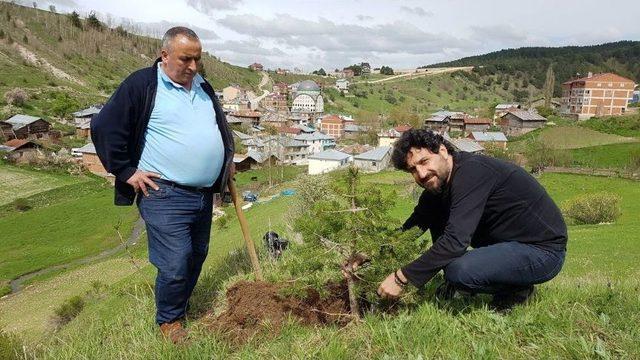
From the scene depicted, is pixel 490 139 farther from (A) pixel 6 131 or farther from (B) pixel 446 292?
(B) pixel 446 292

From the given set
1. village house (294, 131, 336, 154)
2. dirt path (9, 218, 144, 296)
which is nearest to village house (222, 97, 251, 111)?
village house (294, 131, 336, 154)

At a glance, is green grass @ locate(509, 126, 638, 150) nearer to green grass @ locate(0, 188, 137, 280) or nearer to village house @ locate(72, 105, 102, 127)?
green grass @ locate(0, 188, 137, 280)

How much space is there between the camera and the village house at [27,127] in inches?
1924

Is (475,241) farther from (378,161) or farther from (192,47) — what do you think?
(378,161)

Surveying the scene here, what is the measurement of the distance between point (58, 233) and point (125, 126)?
31101 mm

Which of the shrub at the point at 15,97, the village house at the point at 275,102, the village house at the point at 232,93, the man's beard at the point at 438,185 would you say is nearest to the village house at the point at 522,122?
the village house at the point at 275,102

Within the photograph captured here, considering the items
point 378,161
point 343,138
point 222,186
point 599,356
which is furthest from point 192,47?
point 343,138

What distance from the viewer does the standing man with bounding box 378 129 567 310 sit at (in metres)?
2.83

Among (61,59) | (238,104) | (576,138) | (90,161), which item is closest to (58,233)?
(90,161)

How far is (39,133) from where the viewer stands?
167ft

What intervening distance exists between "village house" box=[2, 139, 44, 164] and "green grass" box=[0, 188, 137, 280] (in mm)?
12115

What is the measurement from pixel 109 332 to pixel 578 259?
1198 centimetres

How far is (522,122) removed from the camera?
232 ft

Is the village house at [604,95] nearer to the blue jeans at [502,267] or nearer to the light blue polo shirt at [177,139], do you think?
the blue jeans at [502,267]
